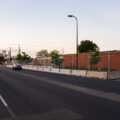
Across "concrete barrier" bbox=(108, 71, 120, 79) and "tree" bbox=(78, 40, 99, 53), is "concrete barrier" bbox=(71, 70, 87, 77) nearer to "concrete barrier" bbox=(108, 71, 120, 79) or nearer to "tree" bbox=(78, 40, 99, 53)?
"concrete barrier" bbox=(108, 71, 120, 79)

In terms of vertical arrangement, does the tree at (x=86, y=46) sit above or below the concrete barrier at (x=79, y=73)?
above

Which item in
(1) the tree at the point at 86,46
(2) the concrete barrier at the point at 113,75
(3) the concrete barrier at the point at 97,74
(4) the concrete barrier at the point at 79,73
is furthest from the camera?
(1) the tree at the point at 86,46

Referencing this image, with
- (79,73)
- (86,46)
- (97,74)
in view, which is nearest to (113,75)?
(97,74)

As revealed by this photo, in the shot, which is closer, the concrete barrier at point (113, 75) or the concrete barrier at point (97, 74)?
the concrete barrier at point (113, 75)

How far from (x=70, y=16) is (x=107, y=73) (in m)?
11.7

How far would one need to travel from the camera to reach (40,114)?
293 inches

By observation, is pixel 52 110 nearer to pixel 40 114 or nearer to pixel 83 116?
pixel 40 114

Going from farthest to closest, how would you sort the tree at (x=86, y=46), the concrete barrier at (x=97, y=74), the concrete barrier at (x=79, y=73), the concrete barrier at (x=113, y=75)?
the tree at (x=86, y=46), the concrete barrier at (x=79, y=73), the concrete barrier at (x=97, y=74), the concrete barrier at (x=113, y=75)

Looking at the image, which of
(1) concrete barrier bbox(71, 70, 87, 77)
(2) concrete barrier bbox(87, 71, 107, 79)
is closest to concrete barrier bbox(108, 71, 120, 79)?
(2) concrete barrier bbox(87, 71, 107, 79)

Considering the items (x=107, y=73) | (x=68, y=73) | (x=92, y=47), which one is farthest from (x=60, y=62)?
(x=92, y=47)

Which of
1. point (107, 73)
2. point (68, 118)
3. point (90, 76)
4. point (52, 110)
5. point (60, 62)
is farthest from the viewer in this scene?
point (60, 62)

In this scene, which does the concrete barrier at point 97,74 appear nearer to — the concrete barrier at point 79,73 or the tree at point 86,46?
the concrete barrier at point 79,73

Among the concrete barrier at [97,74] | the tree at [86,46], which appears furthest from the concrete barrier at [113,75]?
the tree at [86,46]

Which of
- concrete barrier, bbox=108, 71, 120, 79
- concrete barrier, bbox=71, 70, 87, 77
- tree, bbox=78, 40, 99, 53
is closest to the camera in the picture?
concrete barrier, bbox=108, 71, 120, 79
